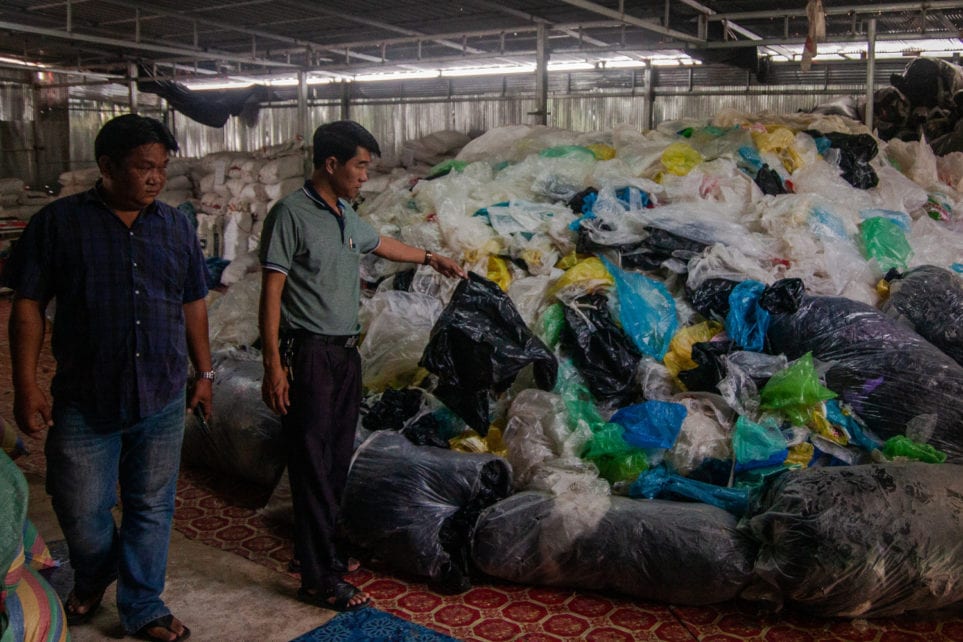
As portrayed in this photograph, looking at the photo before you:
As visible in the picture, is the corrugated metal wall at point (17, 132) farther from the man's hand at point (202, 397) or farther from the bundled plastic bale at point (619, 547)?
the bundled plastic bale at point (619, 547)

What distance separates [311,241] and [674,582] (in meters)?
1.69

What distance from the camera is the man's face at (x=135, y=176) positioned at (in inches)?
92.1

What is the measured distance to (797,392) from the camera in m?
3.36

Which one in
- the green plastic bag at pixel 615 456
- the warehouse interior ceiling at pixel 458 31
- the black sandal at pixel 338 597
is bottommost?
the black sandal at pixel 338 597

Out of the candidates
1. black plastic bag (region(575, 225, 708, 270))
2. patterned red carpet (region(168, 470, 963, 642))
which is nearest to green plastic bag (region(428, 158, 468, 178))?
black plastic bag (region(575, 225, 708, 270))

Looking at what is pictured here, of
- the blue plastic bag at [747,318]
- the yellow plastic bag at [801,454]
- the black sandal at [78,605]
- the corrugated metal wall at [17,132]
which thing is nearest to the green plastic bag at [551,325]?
the blue plastic bag at [747,318]

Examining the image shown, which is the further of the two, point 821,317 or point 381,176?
point 381,176

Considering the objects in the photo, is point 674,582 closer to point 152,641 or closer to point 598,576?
point 598,576

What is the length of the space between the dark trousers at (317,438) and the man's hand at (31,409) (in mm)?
743

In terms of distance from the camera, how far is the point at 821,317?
149 inches

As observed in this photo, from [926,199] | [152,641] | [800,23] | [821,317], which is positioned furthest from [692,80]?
[152,641]

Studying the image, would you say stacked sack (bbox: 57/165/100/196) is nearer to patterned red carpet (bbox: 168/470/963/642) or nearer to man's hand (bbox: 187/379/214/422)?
patterned red carpet (bbox: 168/470/963/642)

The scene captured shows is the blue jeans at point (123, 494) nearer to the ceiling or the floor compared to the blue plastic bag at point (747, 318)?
nearer to the floor

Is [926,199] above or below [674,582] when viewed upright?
above
